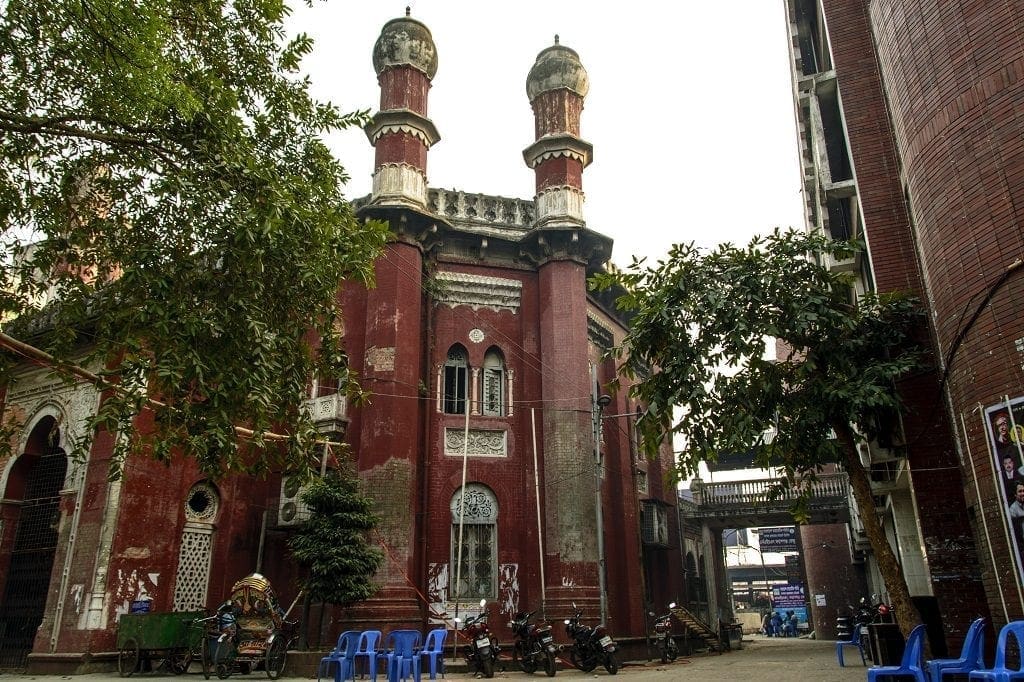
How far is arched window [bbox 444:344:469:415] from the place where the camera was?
17.8 meters

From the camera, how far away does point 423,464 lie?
1677 cm

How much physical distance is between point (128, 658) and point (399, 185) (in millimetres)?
11094

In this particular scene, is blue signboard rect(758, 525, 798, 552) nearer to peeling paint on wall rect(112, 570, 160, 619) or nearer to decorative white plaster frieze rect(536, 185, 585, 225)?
decorative white plaster frieze rect(536, 185, 585, 225)

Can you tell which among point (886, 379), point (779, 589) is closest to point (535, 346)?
point (886, 379)

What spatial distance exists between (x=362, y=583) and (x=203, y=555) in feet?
15.1

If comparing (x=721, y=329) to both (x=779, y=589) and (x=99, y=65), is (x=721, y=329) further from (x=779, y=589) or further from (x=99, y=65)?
(x=779, y=589)

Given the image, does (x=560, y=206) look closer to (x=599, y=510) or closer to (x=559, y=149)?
(x=559, y=149)

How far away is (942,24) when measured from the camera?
9508mm

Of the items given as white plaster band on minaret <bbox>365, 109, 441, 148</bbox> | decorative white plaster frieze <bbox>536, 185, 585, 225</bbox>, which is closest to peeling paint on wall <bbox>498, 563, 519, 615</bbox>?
decorative white plaster frieze <bbox>536, 185, 585, 225</bbox>

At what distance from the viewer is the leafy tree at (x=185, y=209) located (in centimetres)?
830

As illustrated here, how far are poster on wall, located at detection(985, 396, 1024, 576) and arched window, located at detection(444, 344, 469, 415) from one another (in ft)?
37.5

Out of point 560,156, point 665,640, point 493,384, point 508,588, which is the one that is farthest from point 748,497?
point 560,156

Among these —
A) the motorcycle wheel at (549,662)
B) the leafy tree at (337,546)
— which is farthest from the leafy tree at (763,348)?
the leafy tree at (337,546)

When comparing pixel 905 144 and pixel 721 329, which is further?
pixel 721 329
